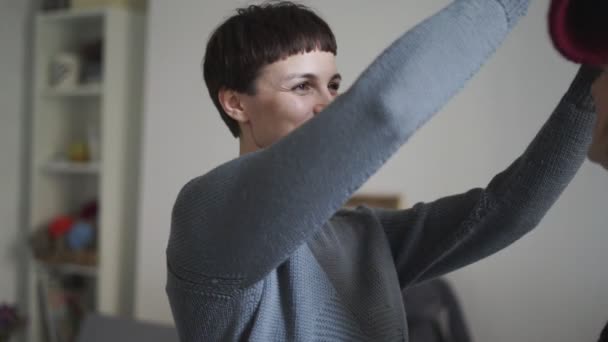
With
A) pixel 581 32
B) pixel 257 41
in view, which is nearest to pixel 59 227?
pixel 257 41

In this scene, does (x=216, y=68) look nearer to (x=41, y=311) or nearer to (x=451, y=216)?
(x=451, y=216)

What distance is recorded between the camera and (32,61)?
200cm

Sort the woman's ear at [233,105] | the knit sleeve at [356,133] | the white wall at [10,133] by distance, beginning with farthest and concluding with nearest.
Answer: the white wall at [10,133] < the woman's ear at [233,105] < the knit sleeve at [356,133]

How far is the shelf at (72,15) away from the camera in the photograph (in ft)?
5.76

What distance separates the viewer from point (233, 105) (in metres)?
0.57

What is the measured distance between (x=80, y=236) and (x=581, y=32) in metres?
1.80

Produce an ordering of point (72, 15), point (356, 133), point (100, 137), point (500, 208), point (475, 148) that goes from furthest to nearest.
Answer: point (100, 137)
point (72, 15)
point (475, 148)
point (500, 208)
point (356, 133)

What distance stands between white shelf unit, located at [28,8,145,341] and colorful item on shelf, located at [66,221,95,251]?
0.12 feet

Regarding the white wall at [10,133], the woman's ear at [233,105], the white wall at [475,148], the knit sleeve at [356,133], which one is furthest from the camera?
the white wall at [10,133]

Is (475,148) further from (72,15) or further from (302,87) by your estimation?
(72,15)

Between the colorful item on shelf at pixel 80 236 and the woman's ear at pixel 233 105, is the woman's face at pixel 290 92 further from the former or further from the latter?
the colorful item on shelf at pixel 80 236

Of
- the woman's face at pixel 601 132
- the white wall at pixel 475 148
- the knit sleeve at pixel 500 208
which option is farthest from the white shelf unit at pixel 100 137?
the woman's face at pixel 601 132

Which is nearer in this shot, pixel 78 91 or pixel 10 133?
pixel 78 91

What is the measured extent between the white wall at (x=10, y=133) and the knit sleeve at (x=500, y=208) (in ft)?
6.10
